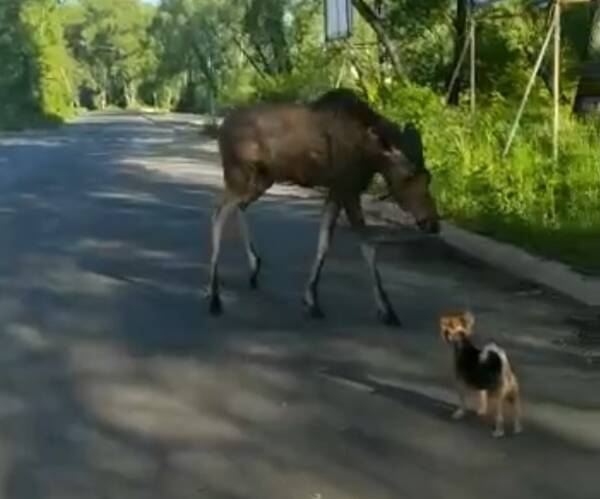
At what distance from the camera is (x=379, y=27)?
34.5 m

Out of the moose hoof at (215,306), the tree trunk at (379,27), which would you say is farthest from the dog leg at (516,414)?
the tree trunk at (379,27)

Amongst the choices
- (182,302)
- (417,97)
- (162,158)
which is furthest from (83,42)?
(182,302)

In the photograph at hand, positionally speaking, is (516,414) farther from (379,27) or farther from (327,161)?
(379,27)

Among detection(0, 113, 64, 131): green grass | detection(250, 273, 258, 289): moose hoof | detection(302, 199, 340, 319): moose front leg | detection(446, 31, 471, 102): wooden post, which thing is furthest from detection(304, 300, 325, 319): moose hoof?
detection(0, 113, 64, 131): green grass

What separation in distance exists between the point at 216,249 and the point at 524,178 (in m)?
6.31

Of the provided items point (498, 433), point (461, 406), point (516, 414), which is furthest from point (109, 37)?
point (498, 433)

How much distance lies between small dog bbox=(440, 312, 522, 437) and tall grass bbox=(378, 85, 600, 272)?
5875 millimetres

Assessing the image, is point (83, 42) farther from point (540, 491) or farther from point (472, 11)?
point (540, 491)

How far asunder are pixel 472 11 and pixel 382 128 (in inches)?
518

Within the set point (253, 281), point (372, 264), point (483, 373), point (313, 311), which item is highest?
point (483, 373)

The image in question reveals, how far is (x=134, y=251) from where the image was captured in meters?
17.1

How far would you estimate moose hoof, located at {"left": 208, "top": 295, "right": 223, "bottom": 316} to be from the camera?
12621mm

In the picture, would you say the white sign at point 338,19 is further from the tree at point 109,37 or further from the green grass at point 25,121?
the tree at point 109,37

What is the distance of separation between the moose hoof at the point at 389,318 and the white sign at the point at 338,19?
81.1 feet
